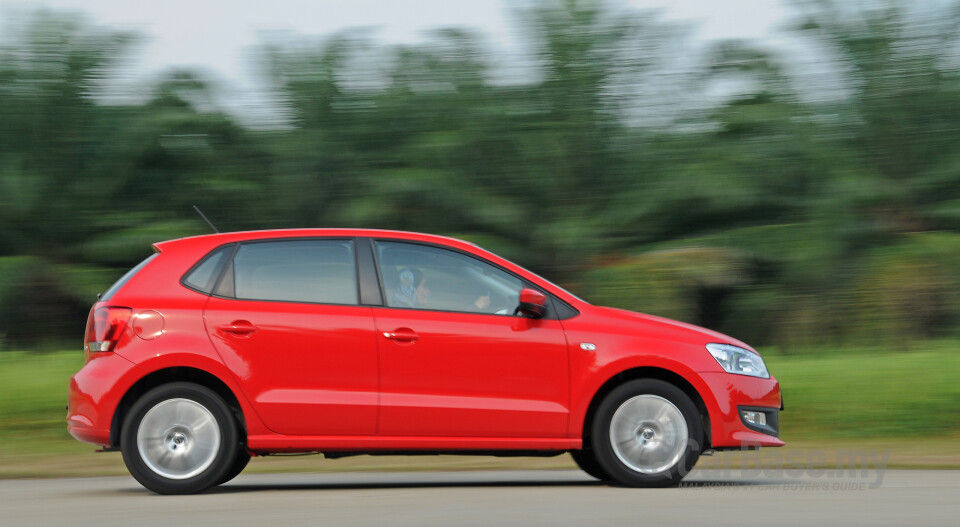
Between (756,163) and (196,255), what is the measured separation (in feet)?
34.8

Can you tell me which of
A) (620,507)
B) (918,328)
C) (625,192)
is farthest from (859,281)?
(620,507)

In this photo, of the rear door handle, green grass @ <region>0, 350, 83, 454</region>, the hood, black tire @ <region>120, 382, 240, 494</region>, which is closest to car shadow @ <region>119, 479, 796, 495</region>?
black tire @ <region>120, 382, 240, 494</region>

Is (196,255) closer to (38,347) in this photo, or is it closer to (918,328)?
(38,347)

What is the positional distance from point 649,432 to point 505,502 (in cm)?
113

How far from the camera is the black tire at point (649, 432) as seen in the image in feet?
24.9

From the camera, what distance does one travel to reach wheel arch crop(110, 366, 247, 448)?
747cm

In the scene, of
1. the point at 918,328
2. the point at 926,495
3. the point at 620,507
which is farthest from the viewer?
the point at 918,328

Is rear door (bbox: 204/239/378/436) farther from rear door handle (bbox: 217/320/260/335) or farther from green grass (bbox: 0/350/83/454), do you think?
green grass (bbox: 0/350/83/454)

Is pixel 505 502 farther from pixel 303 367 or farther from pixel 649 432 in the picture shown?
pixel 303 367

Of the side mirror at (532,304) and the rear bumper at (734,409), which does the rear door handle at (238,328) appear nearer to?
the side mirror at (532,304)

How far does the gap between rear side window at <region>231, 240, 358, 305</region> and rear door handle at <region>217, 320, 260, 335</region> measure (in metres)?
0.21

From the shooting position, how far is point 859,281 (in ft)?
53.0

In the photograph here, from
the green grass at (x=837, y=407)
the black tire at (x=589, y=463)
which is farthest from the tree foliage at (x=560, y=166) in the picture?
the black tire at (x=589, y=463)

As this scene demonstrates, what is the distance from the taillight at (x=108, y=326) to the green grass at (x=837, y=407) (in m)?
3.68
